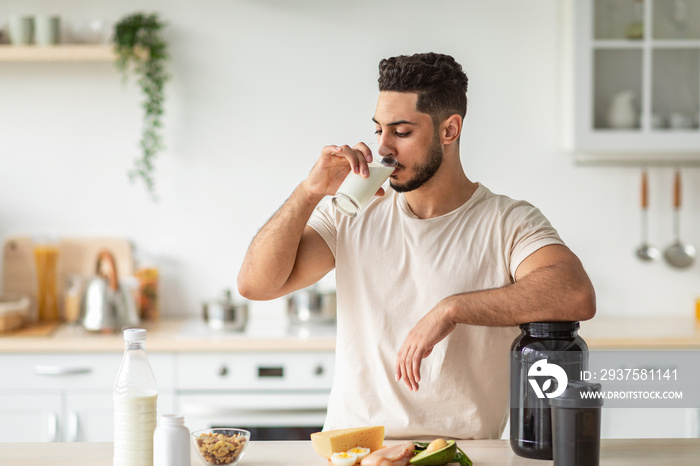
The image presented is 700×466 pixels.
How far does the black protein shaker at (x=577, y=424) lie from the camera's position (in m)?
1.24

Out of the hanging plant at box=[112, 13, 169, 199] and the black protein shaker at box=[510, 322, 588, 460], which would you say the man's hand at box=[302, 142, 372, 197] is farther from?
the hanging plant at box=[112, 13, 169, 199]

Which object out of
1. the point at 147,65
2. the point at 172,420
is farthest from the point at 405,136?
the point at 147,65

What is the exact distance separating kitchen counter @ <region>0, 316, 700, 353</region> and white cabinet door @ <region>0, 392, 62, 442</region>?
0.17 metres

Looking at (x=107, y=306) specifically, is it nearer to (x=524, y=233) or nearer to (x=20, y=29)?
(x=20, y=29)

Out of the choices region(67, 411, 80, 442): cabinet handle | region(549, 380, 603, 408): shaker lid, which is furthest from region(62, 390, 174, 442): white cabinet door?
region(549, 380, 603, 408): shaker lid

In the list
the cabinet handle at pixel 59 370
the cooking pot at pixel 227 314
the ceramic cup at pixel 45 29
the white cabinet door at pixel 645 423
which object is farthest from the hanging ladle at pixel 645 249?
the ceramic cup at pixel 45 29

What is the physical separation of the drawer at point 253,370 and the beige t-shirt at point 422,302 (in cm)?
100

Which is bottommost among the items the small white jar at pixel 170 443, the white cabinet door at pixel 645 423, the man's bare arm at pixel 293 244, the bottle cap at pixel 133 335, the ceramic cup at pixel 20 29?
the white cabinet door at pixel 645 423

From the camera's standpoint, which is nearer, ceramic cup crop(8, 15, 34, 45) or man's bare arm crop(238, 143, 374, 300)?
man's bare arm crop(238, 143, 374, 300)

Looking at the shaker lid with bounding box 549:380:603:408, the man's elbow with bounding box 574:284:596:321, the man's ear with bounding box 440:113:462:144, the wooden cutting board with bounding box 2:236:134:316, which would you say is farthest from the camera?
the wooden cutting board with bounding box 2:236:134:316

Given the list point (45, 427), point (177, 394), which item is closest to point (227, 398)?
point (177, 394)

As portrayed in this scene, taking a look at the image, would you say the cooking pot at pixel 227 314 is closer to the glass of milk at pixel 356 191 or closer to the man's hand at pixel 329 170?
the man's hand at pixel 329 170

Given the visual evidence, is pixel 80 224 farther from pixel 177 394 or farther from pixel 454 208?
pixel 454 208

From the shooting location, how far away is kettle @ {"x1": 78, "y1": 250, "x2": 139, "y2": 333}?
2.96 meters
